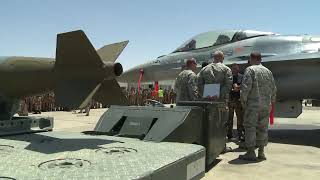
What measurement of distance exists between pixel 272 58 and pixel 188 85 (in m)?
2.72

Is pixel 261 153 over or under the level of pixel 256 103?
under

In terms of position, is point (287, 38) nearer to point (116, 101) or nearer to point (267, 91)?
point (267, 91)

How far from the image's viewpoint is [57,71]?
402 cm

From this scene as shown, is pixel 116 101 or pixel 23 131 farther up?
pixel 116 101

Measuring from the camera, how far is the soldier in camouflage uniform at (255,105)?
6.02 meters

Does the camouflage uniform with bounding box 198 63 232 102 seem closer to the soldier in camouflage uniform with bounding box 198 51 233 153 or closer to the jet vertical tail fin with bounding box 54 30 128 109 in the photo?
the soldier in camouflage uniform with bounding box 198 51 233 153

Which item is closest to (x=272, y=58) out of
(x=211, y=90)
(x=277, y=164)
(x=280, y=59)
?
(x=280, y=59)

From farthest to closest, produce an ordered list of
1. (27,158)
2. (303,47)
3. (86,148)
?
(303,47) < (86,148) < (27,158)

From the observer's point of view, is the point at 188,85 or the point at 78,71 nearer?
the point at 78,71

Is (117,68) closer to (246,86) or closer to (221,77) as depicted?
(246,86)

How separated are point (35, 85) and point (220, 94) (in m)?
3.34

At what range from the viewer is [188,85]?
7.07m

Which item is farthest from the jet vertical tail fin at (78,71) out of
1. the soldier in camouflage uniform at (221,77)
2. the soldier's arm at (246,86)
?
the soldier in camouflage uniform at (221,77)

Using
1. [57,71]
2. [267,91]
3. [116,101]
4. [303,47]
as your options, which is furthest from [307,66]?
[57,71]
